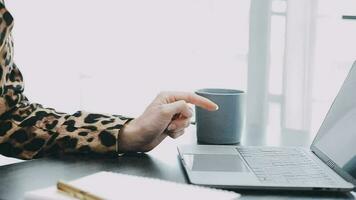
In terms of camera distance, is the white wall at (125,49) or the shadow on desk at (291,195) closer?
the shadow on desk at (291,195)

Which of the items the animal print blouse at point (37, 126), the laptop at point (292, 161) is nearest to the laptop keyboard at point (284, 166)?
the laptop at point (292, 161)

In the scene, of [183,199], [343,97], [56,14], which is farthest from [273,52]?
[183,199]

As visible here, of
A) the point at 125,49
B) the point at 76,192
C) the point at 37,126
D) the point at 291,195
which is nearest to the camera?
the point at 76,192

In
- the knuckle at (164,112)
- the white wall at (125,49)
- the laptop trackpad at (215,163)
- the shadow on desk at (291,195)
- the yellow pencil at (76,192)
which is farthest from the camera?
the white wall at (125,49)

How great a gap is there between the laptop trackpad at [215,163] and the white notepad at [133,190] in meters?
0.13

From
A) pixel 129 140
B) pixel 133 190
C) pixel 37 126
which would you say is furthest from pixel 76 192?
pixel 37 126

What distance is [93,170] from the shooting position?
869 millimetres

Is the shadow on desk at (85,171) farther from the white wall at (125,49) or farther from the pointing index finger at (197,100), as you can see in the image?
the white wall at (125,49)

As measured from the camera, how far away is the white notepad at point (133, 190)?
65cm

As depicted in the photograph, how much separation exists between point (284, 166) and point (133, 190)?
0.30m

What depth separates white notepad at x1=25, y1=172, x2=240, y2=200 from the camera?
25.7 inches

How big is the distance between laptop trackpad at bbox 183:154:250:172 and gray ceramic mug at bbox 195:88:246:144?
0.13 metres

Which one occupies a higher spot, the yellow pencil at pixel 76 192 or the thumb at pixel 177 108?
the thumb at pixel 177 108

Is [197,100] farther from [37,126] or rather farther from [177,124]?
[37,126]
